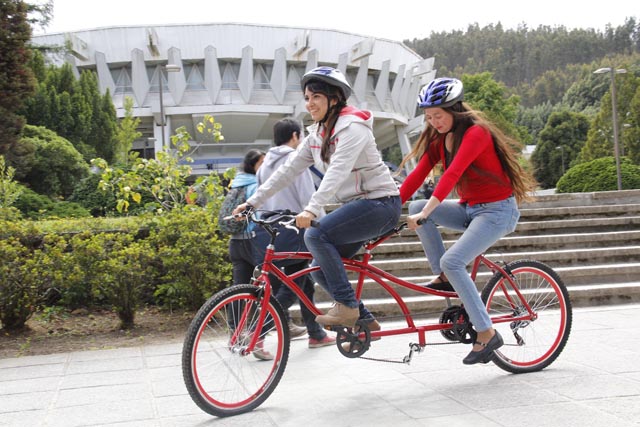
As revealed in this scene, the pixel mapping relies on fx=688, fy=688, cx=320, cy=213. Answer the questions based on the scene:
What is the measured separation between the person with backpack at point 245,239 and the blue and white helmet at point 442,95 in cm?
212

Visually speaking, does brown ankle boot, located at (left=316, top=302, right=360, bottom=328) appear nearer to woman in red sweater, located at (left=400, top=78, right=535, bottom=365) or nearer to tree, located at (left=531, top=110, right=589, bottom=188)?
woman in red sweater, located at (left=400, top=78, right=535, bottom=365)

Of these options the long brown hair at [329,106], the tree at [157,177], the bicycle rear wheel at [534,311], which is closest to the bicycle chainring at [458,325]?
the bicycle rear wheel at [534,311]

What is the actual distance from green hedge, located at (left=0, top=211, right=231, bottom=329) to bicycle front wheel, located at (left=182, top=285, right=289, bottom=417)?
3.47 meters

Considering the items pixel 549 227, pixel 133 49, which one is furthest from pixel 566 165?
pixel 549 227

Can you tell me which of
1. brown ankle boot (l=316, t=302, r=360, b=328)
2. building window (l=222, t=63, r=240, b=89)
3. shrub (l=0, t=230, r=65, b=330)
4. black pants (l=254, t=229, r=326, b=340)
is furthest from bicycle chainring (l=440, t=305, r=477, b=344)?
building window (l=222, t=63, r=240, b=89)

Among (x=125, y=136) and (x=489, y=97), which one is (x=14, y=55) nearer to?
(x=125, y=136)

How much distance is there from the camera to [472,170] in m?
4.56

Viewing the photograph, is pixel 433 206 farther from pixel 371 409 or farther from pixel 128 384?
pixel 128 384

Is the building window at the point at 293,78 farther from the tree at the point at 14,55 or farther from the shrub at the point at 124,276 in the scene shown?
the shrub at the point at 124,276

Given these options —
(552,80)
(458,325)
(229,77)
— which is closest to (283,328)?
(458,325)

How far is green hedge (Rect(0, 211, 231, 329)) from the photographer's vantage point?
7.02 metres

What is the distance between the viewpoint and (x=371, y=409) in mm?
4062

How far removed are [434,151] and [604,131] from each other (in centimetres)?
6229

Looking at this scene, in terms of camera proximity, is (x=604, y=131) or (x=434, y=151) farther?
(x=604, y=131)
